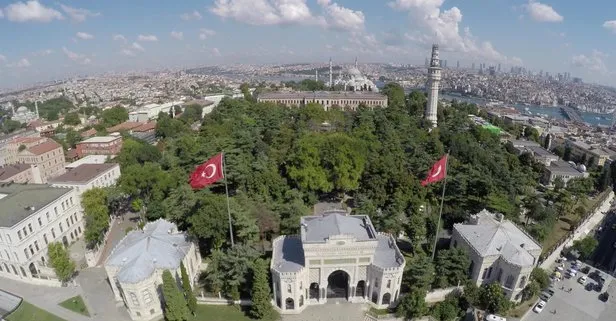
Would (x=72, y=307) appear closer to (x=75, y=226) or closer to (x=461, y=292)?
(x=75, y=226)

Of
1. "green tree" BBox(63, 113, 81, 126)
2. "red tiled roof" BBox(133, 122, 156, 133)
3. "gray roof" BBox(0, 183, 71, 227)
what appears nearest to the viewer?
"gray roof" BBox(0, 183, 71, 227)

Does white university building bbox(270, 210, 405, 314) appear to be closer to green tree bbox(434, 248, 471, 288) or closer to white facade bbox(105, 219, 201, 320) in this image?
green tree bbox(434, 248, 471, 288)

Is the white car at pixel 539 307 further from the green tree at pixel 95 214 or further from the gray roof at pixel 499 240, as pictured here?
the green tree at pixel 95 214

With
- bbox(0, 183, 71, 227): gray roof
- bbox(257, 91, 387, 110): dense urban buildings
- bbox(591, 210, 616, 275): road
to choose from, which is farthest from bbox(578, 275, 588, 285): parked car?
bbox(257, 91, 387, 110): dense urban buildings

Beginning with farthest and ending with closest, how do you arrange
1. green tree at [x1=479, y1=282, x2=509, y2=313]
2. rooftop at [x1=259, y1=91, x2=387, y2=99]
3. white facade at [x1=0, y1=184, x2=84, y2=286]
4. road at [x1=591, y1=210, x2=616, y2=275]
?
rooftop at [x1=259, y1=91, x2=387, y2=99] < road at [x1=591, y1=210, x2=616, y2=275] < white facade at [x1=0, y1=184, x2=84, y2=286] < green tree at [x1=479, y1=282, x2=509, y2=313]

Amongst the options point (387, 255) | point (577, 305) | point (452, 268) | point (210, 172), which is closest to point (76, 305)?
point (210, 172)

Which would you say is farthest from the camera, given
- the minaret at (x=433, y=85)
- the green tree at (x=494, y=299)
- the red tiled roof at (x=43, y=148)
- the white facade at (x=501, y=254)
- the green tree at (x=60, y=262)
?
the minaret at (x=433, y=85)

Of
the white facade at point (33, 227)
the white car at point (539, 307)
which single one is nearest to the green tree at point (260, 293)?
the white facade at point (33, 227)
